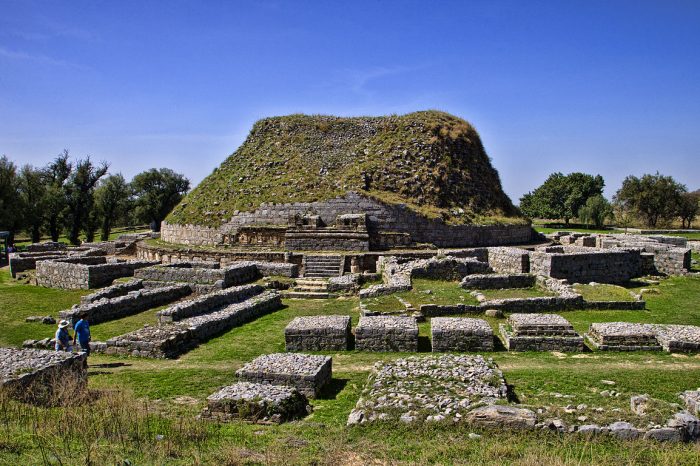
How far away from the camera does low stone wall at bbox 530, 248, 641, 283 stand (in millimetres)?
19422

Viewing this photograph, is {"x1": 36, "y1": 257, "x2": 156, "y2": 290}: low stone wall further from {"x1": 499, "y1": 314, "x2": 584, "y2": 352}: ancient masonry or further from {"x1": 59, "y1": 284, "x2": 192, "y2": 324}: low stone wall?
{"x1": 499, "y1": 314, "x2": 584, "y2": 352}: ancient masonry

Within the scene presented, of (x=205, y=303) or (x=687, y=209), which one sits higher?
(x=687, y=209)

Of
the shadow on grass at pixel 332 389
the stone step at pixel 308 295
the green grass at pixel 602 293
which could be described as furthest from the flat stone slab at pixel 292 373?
the green grass at pixel 602 293

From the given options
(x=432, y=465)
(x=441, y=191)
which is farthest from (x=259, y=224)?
(x=432, y=465)

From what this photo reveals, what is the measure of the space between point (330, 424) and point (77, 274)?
1811cm

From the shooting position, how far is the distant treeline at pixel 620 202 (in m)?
62.6

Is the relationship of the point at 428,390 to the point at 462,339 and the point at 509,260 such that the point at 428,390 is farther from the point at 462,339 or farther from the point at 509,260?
the point at 509,260

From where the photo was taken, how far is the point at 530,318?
12117mm

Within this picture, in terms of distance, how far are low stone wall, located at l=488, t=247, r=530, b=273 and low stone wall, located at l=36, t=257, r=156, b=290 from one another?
1708cm

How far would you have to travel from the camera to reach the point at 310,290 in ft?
65.6

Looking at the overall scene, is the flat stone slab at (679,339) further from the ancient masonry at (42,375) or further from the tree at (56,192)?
the tree at (56,192)

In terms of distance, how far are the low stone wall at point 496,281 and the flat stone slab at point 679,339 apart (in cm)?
622

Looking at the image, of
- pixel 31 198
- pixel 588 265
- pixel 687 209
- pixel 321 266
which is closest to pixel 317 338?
pixel 321 266

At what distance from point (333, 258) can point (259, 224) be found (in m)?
7.69
